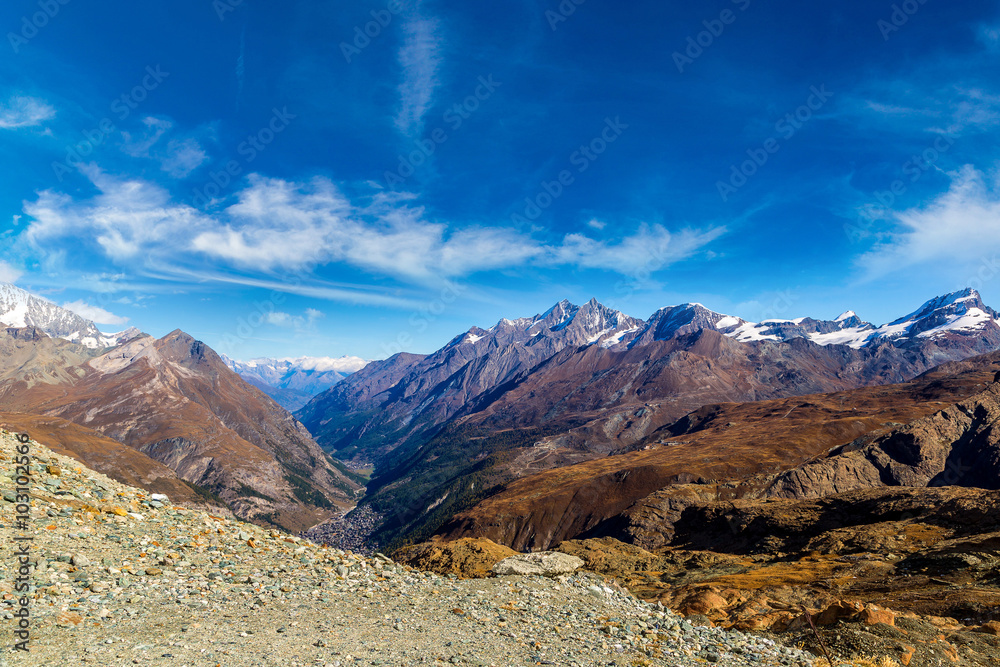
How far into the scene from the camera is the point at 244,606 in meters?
18.5

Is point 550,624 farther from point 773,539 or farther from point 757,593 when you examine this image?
point 773,539

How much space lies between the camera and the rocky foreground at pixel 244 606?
48.8ft

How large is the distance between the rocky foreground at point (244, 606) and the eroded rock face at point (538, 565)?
11.7 metres

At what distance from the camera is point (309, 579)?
2266 cm

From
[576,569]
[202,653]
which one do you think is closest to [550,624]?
[202,653]

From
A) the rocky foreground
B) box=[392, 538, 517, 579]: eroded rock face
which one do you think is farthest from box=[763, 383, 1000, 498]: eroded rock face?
the rocky foreground

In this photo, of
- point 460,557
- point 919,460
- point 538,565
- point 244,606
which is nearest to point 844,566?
point 538,565

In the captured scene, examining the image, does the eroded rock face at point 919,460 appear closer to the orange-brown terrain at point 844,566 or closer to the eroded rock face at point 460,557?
the orange-brown terrain at point 844,566

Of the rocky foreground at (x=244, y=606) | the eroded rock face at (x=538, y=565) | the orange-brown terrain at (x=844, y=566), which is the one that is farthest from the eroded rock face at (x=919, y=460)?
the rocky foreground at (x=244, y=606)

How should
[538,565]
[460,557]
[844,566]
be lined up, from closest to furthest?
[538,565] → [460,557] → [844,566]

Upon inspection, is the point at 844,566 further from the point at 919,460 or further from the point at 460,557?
the point at 919,460

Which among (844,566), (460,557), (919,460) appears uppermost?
(919,460)

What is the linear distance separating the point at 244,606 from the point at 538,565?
32783mm

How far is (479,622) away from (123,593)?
14070mm
